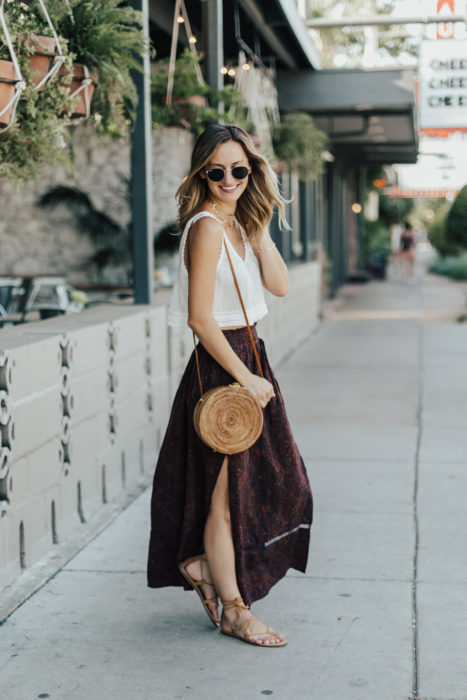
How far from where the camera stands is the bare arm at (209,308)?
3336 mm

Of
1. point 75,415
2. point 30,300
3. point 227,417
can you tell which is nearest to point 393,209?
point 30,300

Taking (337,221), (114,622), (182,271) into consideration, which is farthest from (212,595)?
(337,221)

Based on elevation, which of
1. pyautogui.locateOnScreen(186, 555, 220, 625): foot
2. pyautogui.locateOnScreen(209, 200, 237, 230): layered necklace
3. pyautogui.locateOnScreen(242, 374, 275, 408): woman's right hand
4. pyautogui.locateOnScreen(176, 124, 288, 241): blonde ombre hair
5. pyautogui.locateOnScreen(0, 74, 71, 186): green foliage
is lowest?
pyautogui.locateOnScreen(186, 555, 220, 625): foot

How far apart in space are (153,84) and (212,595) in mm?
4711

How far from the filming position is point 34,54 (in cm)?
414

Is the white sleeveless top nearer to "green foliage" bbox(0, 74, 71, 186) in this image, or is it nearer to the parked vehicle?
"green foliage" bbox(0, 74, 71, 186)

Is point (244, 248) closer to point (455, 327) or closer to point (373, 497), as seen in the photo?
point (373, 497)

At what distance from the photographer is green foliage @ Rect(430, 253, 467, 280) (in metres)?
28.7

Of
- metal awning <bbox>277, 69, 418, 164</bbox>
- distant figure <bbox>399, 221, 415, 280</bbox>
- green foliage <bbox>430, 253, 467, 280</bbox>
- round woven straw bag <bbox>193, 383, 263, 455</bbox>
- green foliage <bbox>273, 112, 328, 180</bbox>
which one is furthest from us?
green foliage <bbox>430, 253, 467, 280</bbox>

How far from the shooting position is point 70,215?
40.0 feet

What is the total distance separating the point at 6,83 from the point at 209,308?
1.29m

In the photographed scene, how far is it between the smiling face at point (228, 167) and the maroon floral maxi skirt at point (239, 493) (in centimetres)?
46

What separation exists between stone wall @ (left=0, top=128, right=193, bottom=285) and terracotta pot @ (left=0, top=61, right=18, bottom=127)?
8003 mm

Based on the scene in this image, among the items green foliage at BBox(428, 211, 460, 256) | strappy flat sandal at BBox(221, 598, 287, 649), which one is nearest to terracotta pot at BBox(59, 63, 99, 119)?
strappy flat sandal at BBox(221, 598, 287, 649)
